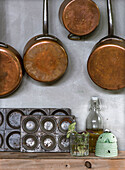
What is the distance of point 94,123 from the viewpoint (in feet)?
4.32

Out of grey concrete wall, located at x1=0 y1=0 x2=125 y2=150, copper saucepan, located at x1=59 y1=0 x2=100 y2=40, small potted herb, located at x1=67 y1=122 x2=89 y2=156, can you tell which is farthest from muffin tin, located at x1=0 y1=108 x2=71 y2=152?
copper saucepan, located at x1=59 y1=0 x2=100 y2=40

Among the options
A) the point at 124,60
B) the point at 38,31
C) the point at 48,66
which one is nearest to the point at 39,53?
the point at 48,66

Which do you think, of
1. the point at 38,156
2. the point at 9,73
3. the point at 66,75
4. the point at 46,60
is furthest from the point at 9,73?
the point at 38,156

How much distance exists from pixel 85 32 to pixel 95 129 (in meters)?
0.53

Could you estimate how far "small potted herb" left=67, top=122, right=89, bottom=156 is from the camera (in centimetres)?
118

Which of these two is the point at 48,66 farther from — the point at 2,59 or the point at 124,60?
the point at 124,60

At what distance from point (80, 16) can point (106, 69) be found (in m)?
0.32

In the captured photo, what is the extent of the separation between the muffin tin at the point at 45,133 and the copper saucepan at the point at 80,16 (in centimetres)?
48

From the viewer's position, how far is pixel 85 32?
1.35 m

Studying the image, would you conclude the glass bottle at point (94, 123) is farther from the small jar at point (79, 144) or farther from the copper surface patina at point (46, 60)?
the copper surface patina at point (46, 60)

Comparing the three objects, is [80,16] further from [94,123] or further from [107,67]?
[94,123]

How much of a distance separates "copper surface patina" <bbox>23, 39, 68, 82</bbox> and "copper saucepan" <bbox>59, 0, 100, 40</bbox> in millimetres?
137

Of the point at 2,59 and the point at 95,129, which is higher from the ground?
the point at 2,59

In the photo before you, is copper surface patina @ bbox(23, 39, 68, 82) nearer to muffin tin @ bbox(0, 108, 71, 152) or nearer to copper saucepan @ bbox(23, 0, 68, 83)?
copper saucepan @ bbox(23, 0, 68, 83)
